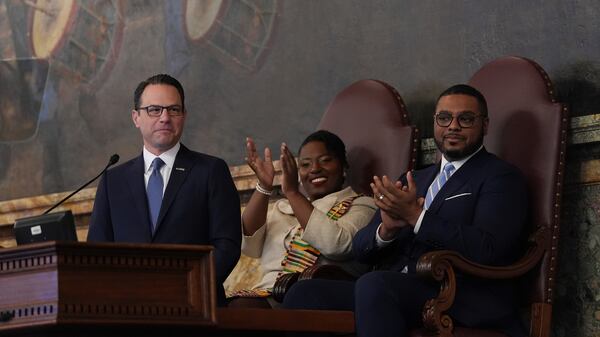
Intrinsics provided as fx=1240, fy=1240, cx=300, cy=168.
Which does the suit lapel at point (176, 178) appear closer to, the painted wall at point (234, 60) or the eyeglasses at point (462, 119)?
the eyeglasses at point (462, 119)

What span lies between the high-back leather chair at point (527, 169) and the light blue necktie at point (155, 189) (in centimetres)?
96

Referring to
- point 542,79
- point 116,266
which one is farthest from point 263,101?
point 116,266

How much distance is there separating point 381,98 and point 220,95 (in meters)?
1.33

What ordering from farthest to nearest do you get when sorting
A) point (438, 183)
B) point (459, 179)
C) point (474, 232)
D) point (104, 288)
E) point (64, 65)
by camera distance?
1. point (64, 65)
2. point (438, 183)
3. point (459, 179)
4. point (474, 232)
5. point (104, 288)

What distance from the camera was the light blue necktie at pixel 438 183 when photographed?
475 cm

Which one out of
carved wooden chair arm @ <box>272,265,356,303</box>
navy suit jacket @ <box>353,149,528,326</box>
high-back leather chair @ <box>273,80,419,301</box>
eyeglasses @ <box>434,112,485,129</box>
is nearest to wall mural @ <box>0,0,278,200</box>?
high-back leather chair @ <box>273,80,419,301</box>

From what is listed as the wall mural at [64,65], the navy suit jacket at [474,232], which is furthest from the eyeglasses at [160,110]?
the wall mural at [64,65]

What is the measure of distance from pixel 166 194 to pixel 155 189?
0.27 ft

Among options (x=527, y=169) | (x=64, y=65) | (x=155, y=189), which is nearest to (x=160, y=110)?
(x=155, y=189)

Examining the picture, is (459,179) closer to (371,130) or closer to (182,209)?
(371,130)

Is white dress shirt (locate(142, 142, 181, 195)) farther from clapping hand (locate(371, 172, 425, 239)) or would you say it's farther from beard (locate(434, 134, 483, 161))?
beard (locate(434, 134, 483, 161))

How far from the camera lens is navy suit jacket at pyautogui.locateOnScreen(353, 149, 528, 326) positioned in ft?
14.2

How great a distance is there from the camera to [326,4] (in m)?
6.05

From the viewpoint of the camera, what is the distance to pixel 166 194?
14.5ft
